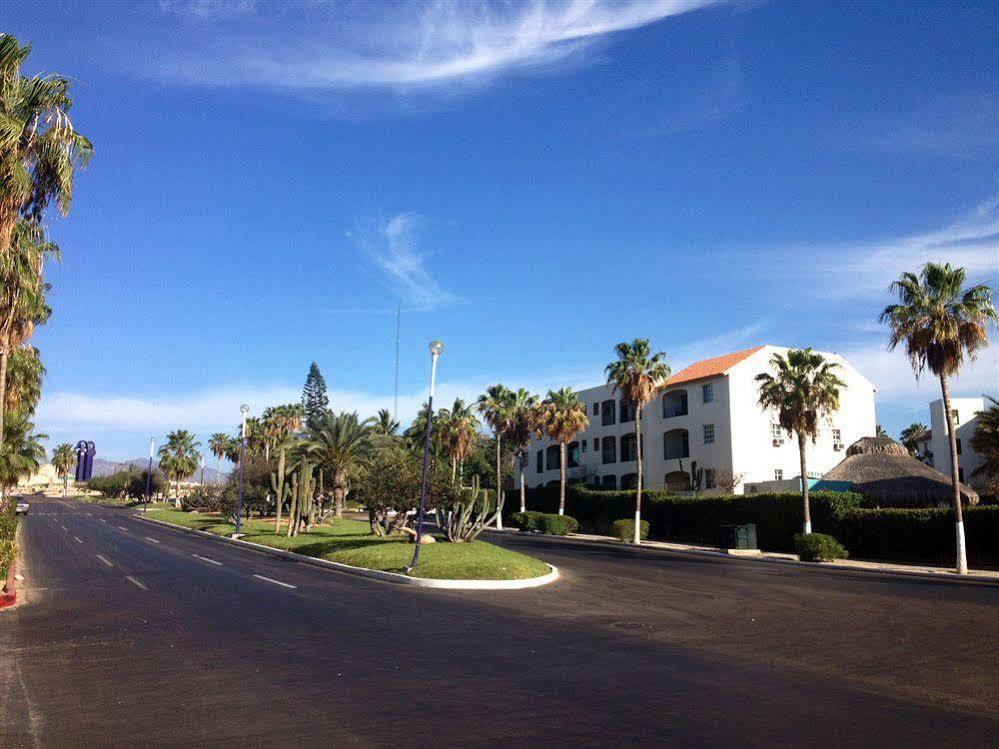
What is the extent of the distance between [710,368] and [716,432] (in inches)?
208

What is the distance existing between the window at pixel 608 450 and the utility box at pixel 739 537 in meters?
22.5

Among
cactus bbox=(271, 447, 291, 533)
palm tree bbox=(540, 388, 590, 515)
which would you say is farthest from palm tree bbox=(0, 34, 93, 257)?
palm tree bbox=(540, 388, 590, 515)

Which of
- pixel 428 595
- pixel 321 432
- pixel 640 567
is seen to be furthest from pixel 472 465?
pixel 428 595

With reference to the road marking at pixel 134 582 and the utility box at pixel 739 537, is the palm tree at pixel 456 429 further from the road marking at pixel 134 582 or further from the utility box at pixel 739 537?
the road marking at pixel 134 582

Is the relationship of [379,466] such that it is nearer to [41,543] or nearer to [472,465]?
[41,543]

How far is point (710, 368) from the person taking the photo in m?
57.7

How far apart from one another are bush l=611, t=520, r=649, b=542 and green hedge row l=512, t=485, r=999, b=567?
6.76 feet

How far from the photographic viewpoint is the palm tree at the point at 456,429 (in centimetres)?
6738

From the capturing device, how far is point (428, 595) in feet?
63.8

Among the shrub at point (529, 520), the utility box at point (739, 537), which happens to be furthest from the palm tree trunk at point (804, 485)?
the shrub at point (529, 520)

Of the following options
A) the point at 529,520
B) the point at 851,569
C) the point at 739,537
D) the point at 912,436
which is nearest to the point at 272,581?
the point at 851,569

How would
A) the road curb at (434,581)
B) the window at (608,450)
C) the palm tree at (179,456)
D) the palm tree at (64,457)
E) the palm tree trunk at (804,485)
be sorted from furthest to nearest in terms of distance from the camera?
the palm tree at (64,457) < the palm tree at (179,456) < the window at (608,450) < the palm tree trunk at (804,485) < the road curb at (434,581)

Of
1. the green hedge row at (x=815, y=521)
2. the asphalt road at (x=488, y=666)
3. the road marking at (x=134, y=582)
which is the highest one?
the green hedge row at (x=815, y=521)

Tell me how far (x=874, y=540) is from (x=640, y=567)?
15.5m
